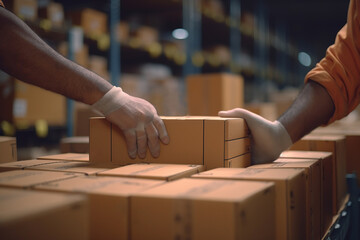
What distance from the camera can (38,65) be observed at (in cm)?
139

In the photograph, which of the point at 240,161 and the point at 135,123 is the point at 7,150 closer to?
the point at 135,123

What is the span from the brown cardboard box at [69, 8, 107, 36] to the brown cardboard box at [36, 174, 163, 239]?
2.82 meters

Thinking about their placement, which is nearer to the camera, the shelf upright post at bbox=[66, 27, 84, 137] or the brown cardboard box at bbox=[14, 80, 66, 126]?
the brown cardboard box at bbox=[14, 80, 66, 126]

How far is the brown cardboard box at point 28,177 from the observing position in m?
1.02

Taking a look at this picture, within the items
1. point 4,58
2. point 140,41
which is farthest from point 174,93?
point 4,58

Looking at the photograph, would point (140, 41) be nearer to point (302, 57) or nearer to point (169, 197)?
point (169, 197)

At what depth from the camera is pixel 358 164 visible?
90.4 inches

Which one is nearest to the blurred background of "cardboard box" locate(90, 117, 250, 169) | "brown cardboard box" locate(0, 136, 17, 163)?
"brown cardboard box" locate(0, 136, 17, 163)

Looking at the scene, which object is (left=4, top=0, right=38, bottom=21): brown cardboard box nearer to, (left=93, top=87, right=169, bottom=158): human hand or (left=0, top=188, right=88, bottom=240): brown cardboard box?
(left=93, top=87, right=169, bottom=158): human hand

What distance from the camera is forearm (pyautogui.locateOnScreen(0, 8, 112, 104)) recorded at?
1.34 m

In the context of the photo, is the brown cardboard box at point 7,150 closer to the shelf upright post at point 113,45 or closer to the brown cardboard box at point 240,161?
the brown cardboard box at point 240,161

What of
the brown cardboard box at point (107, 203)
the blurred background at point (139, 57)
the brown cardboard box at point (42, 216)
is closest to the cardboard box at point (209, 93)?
the blurred background at point (139, 57)

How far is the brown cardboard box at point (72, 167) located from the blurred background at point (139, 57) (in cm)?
62

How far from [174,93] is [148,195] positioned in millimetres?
3762
